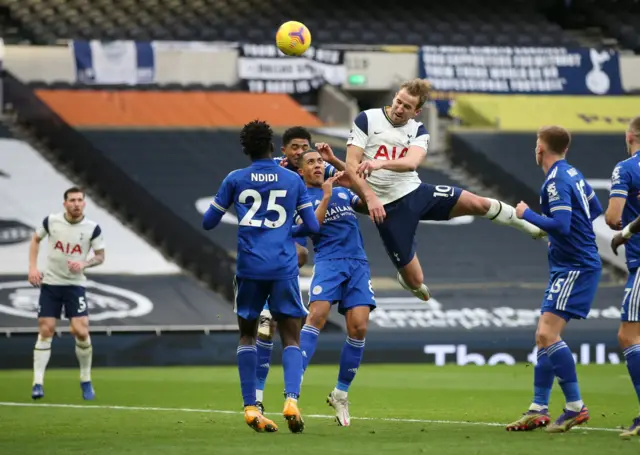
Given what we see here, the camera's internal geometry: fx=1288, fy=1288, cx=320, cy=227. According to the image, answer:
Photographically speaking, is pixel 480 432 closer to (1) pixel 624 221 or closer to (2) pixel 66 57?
(1) pixel 624 221

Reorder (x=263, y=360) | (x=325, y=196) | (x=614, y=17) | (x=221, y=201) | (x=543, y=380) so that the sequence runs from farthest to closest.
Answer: (x=614, y=17), (x=263, y=360), (x=325, y=196), (x=543, y=380), (x=221, y=201)

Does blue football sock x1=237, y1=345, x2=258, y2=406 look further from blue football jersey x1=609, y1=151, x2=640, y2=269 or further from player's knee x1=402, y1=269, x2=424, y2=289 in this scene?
blue football jersey x1=609, y1=151, x2=640, y2=269

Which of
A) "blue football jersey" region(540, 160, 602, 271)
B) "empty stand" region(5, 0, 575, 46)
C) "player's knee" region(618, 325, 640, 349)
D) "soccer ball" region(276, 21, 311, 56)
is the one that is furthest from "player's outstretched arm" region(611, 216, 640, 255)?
"empty stand" region(5, 0, 575, 46)

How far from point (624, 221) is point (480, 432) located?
199 cm

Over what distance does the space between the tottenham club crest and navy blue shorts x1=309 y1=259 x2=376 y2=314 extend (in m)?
10.1

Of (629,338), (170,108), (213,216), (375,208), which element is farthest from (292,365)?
(170,108)

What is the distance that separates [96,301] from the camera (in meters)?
21.1

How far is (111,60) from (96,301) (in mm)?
7760

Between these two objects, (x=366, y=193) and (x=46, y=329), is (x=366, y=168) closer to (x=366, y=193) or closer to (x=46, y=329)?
(x=366, y=193)

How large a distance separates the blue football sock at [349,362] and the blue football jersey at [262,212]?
1509mm

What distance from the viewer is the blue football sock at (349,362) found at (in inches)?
425

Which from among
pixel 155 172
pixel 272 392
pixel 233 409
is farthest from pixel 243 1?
pixel 233 409

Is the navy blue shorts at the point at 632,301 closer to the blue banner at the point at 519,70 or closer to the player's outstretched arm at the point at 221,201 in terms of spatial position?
the player's outstretched arm at the point at 221,201

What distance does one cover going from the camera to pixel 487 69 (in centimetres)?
2991
